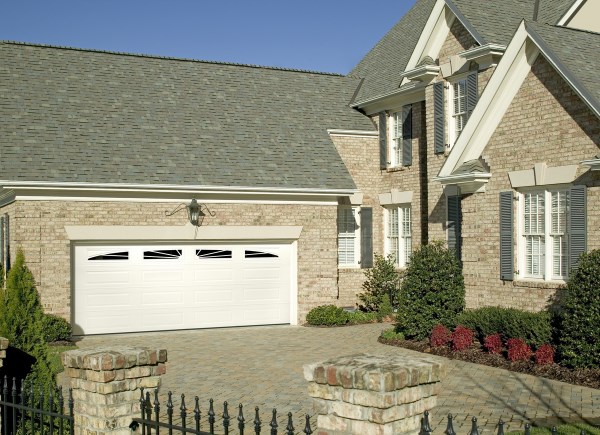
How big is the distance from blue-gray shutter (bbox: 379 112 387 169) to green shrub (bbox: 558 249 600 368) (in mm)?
10989

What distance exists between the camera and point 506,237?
16.5m

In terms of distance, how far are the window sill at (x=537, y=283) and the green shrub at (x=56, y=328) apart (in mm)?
10193

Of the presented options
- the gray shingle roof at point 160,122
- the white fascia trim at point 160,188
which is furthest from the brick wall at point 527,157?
the gray shingle roof at point 160,122

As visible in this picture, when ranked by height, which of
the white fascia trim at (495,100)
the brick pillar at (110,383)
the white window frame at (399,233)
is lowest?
the brick pillar at (110,383)

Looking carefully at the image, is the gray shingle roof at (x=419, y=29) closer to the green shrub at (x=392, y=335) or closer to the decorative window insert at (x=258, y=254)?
the decorative window insert at (x=258, y=254)

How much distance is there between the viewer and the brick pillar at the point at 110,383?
22.5 ft

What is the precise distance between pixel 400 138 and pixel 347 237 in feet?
11.1

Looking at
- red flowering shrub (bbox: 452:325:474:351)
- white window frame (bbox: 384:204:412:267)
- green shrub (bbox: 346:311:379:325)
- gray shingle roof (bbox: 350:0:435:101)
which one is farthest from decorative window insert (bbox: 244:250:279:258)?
red flowering shrub (bbox: 452:325:474:351)

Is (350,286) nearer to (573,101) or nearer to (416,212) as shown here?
(416,212)

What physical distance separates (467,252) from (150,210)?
7926 millimetres

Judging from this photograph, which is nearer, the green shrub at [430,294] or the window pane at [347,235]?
the green shrub at [430,294]

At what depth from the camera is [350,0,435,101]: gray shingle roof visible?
2480cm

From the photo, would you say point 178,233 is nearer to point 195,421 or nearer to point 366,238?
point 366,238

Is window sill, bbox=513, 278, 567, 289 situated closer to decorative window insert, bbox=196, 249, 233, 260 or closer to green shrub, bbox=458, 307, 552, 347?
green shrub, bbox=458, 307, 552, 347
